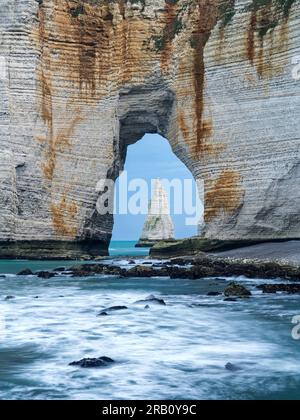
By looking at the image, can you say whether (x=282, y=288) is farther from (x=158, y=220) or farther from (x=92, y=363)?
(x=158, y=220)

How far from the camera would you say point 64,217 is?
41.1 meters

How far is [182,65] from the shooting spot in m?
40.6

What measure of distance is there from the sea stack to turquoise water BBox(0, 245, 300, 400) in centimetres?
7854

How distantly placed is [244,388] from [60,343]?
4.15 m

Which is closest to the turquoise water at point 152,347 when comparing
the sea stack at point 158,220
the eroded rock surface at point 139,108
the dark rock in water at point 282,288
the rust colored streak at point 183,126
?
the dark rock in water at point 282,288

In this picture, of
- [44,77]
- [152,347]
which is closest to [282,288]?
[152,347]

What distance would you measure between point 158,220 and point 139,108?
54831 mm

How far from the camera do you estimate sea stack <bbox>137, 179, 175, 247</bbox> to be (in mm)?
96875

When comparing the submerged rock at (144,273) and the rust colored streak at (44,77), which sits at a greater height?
the rust colored streak at (44,77)

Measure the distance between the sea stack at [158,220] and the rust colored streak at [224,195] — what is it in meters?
58.2

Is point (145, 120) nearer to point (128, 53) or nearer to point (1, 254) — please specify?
point (128, 53)

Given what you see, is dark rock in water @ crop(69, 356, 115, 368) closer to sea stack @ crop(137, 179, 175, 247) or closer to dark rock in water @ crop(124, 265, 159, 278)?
dark rock in water @ crop(124, 265, 159, 278)

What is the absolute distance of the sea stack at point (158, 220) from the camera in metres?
96.9

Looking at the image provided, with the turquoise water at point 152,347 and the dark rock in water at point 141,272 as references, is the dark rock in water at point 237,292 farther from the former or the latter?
the dark rock in water at point 141,272
